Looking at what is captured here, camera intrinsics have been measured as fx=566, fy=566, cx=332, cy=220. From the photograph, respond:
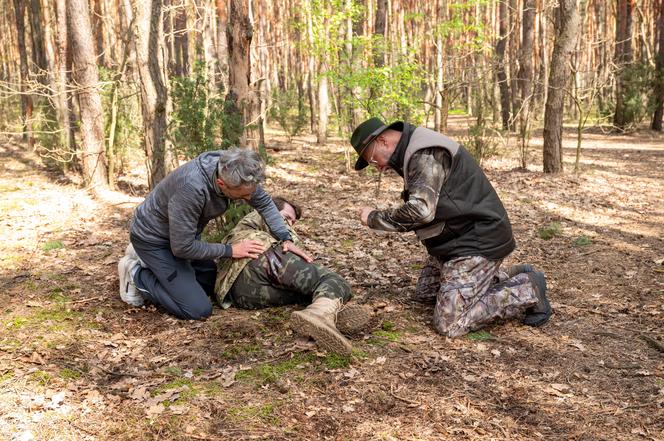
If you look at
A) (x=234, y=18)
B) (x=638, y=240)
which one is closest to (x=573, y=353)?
(x=638, y=240)

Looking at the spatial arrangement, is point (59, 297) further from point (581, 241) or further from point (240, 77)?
point (581, 241)

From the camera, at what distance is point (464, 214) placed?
14.3ft

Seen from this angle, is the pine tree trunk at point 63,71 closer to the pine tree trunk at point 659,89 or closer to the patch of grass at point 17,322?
the patch of grass at point 17,322

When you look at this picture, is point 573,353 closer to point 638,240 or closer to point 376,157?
point 376,157

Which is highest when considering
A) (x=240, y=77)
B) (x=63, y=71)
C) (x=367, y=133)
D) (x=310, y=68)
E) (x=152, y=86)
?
(x=310, y=68)

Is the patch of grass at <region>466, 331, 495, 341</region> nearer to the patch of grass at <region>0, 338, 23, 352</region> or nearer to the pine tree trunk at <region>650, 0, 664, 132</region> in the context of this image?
the patch of grass at <region>0, 338, 23, 352</region>

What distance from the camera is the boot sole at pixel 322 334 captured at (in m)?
3.83

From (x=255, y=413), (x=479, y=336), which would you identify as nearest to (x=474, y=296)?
(x=479, y=336)

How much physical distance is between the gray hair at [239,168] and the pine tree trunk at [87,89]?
6221mm

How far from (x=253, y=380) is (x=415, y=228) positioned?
1.68 metres

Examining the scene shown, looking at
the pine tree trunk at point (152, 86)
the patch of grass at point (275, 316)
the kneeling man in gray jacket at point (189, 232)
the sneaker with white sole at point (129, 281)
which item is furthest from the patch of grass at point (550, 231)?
the pine tree trunk at point (152, 86)

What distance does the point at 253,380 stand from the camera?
3680 millimetres

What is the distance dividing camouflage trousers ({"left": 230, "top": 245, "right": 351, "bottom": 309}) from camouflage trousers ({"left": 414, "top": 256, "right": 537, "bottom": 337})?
2.68ft

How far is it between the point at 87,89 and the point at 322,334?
300 inches
